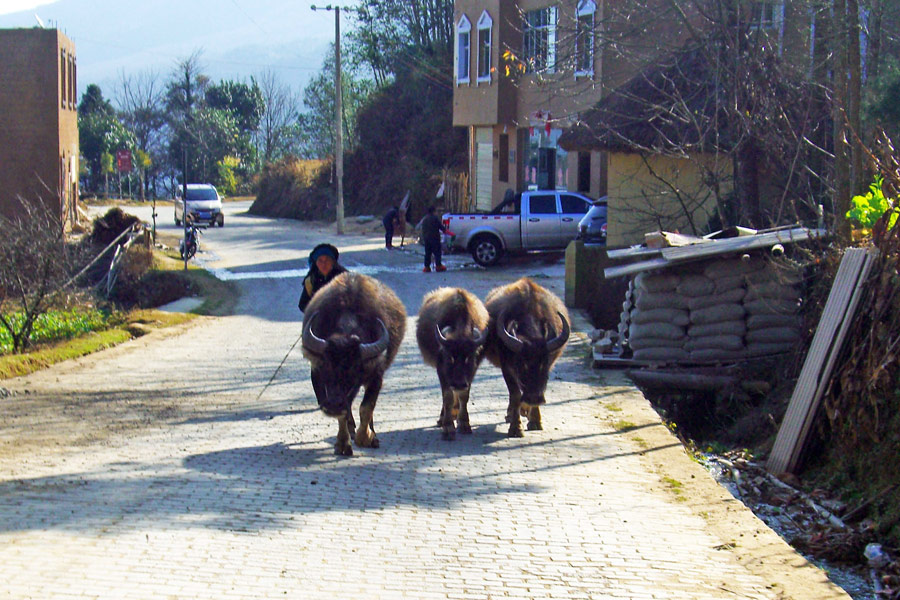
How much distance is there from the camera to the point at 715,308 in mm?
13484

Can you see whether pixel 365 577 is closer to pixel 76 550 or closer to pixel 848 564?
pixel 76 550

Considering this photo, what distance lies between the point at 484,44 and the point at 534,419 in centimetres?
2845

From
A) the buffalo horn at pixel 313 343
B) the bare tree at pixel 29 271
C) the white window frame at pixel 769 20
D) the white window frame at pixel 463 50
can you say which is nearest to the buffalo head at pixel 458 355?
the buffalo horn at pixel 313 343

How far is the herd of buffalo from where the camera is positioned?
9.19 m

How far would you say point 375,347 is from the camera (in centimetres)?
929

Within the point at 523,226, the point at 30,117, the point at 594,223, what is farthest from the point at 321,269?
the point at 30,117

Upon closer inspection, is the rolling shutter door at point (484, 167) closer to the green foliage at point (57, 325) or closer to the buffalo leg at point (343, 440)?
the green foliage at point (57, 325)

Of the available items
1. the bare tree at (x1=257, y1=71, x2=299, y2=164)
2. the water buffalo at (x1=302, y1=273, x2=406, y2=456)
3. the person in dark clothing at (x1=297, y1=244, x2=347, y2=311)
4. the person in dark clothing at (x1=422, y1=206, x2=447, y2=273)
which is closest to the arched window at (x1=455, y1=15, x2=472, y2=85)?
the person in dark clothing at (x1=422, y1=206, x2=447, y2=273)

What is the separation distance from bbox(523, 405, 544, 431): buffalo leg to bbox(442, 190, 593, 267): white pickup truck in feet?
59.1

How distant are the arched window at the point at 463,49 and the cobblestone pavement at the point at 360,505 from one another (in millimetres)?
27390

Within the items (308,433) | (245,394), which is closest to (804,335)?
(308,433)

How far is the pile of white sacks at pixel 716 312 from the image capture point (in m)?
13.3

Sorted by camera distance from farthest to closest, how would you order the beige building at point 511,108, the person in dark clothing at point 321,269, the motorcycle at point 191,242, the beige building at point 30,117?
the beige building at point 30,117
the motorcycle at point 191,242
the beige building at point 511,108
the person in dark clothing at point 321,269

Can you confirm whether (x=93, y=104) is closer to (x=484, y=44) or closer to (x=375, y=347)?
(x=484, y=44)
